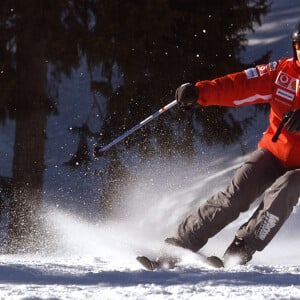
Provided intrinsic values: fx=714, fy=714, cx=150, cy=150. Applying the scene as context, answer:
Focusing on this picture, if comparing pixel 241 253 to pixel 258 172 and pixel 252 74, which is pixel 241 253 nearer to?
pixel 258 172

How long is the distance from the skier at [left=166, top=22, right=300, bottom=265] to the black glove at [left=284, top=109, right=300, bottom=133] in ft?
0.10

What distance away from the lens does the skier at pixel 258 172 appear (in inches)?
205

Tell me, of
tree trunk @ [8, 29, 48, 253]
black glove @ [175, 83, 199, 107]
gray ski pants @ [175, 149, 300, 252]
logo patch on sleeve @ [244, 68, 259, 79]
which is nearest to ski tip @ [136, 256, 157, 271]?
gray ski pants @ [175, 149, 300, 252]

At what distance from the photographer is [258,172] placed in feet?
17.7

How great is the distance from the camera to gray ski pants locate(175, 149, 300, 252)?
5.20m

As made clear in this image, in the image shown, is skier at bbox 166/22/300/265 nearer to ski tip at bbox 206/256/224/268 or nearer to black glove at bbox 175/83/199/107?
black glove at bbox 175/83/199/107

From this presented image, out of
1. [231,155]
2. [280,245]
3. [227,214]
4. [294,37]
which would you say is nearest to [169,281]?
[227,214]

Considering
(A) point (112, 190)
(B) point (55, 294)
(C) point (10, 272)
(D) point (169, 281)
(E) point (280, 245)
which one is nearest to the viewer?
(B) point (55, 294)

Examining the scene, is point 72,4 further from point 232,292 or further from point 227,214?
point 232,292

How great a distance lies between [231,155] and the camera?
2225 cm

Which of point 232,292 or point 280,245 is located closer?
point 232,292

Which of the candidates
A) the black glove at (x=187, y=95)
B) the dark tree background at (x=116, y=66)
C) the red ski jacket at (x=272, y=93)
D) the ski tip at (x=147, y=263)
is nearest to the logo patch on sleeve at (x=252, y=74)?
the red ski jacket at (x=272, y=93)

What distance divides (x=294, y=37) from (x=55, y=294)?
285 cm

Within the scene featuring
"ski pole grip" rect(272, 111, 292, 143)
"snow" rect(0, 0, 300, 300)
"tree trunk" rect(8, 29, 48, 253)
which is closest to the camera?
"snow" rect(0, 0, 300, 300)
